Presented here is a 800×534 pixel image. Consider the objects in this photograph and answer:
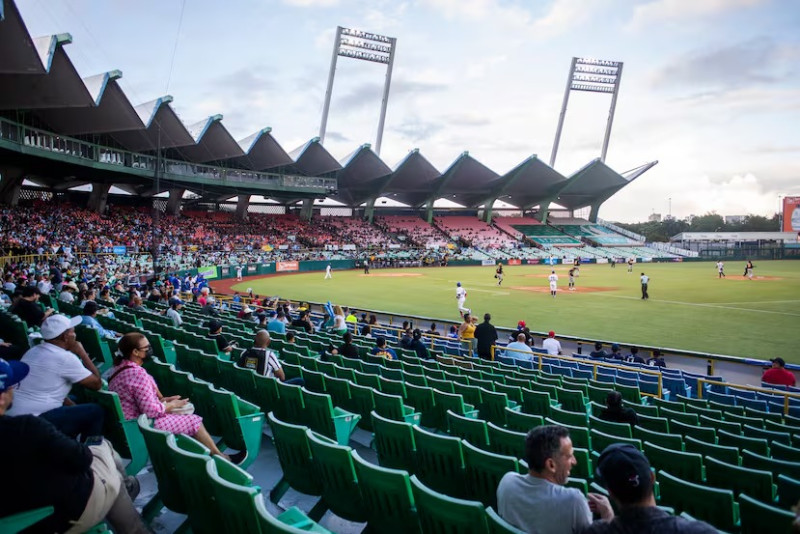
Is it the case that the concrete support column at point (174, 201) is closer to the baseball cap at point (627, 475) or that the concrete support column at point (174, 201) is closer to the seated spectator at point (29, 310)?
the seated spectator at point (29, 310)

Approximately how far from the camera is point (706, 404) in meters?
9.45

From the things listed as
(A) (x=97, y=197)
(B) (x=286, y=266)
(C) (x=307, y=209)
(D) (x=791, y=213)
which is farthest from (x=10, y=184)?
(D) (x=791, y=213)

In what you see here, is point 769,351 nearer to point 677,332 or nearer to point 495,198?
point 677,332

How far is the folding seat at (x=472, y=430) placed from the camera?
533 cm

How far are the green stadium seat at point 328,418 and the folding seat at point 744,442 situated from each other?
4.46 m

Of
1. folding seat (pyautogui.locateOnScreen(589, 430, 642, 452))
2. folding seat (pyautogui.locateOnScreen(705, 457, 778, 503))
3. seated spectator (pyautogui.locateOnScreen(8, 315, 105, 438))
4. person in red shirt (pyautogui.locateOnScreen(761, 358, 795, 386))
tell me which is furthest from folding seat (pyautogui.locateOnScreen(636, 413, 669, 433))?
person in red shirt (pyautogui.locateOnScreen(761, 358, 795, 386))

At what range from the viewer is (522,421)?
6184mm

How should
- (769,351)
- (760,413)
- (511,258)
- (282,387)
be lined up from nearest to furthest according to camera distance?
(282,387) → (760,413) → (769,351) → (511,258)

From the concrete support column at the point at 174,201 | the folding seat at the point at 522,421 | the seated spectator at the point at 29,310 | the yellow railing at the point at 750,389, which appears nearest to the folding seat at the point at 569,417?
the folding seat at the point at 522,421

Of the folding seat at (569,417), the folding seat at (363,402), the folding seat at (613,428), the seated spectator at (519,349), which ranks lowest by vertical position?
the seated spectator at (519,349)

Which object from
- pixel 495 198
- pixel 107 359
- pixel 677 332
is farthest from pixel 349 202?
pixel 107 359

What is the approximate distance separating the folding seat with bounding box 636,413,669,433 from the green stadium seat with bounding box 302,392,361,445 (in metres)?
3.80

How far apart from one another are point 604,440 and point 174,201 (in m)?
63.3

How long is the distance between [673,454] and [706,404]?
5.37 metres
